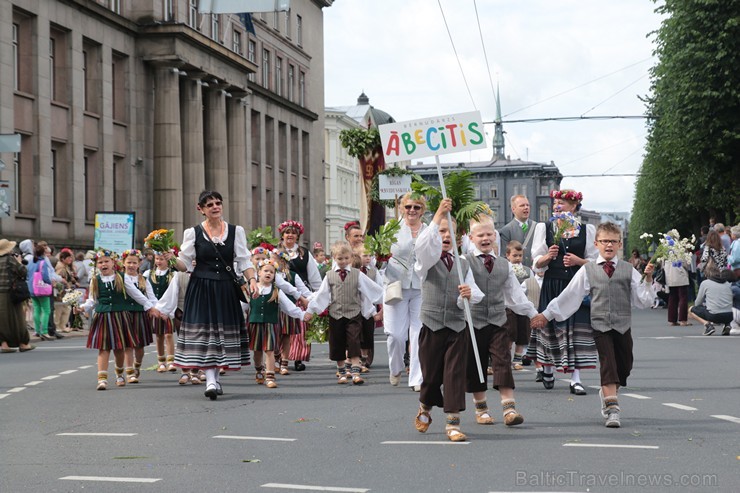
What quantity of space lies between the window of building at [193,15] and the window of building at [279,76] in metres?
16.3

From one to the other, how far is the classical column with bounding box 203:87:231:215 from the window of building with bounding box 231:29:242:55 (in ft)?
20.0

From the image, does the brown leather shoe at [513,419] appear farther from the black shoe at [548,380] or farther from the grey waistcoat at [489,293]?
the black shoe at [548,380]

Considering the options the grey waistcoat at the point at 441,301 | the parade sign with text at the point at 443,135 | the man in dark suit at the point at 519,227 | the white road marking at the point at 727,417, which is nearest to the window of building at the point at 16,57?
the man in dark suit at the point at 519,227

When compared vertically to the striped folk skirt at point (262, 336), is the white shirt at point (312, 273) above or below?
above

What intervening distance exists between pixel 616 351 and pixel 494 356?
1.04 meters

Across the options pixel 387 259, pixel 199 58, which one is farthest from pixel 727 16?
pixel 387 259

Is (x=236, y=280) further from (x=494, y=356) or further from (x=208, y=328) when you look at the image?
(x=494, y=356)

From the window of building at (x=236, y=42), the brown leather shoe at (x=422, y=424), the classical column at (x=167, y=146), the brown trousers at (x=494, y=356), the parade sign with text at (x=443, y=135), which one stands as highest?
the window of building at (x=236, y=42)

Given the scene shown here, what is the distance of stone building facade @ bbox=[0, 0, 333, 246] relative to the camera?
3616 cm

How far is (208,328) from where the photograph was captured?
13336 mm

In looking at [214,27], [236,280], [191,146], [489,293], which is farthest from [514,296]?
[214,27]

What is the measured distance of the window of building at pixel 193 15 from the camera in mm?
50062

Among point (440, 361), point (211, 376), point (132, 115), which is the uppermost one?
point (132, 115)

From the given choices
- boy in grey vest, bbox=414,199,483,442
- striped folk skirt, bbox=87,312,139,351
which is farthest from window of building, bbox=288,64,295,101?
boy in grey vest, bbox=414,199,483,442
